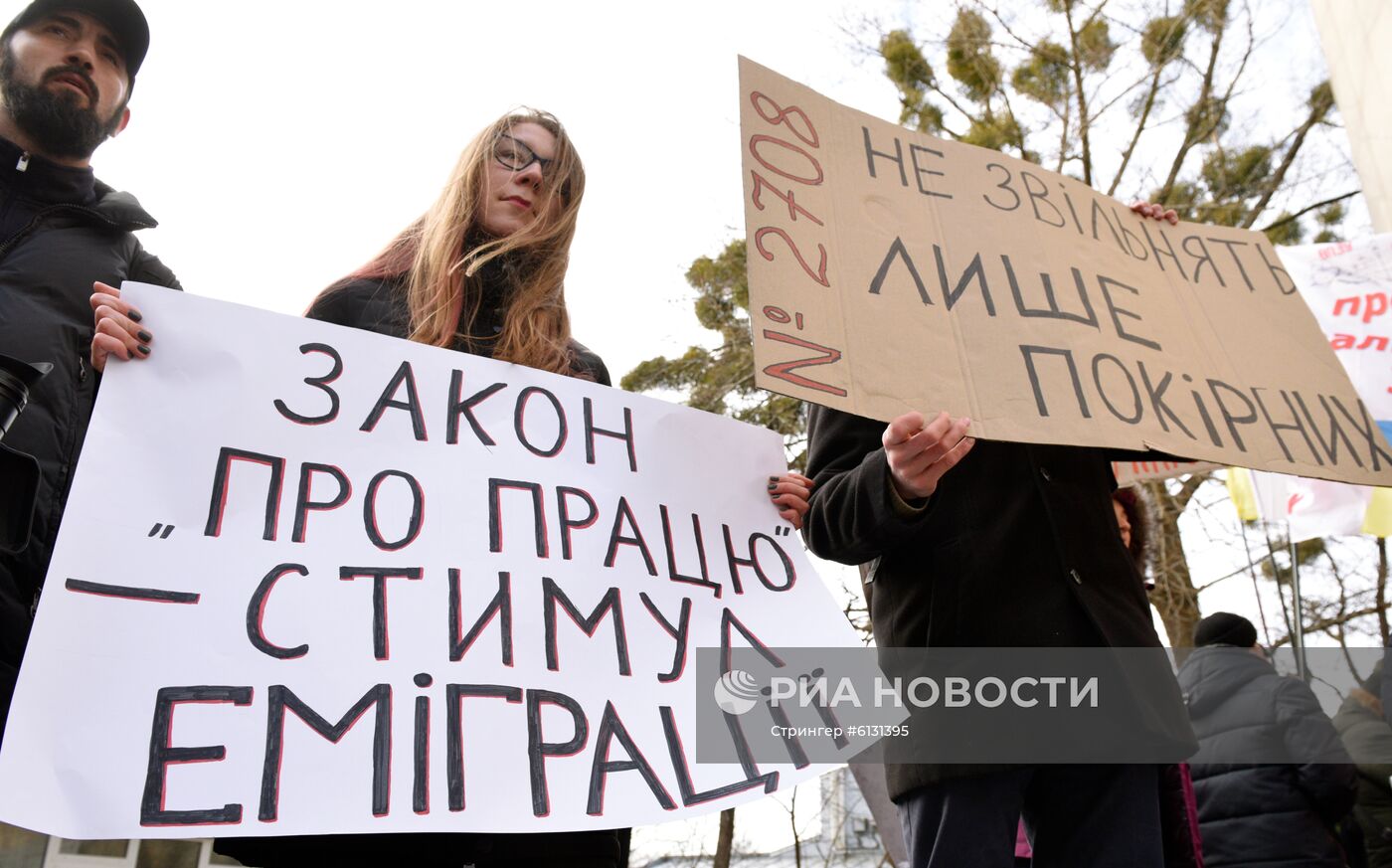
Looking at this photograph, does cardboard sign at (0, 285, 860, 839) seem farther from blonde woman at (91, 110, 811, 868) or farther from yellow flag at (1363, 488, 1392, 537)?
yellow flag at (1363, 488, 1392, 537)

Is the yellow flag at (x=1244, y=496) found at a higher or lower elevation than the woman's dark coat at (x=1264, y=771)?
higher

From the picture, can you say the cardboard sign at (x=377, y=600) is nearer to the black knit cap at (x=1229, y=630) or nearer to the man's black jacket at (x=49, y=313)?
the man's black jacket at (x=49, y=313)

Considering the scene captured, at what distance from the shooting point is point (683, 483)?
1.98 meters

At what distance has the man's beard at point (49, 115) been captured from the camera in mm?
1872

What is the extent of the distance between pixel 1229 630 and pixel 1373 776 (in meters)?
1.01

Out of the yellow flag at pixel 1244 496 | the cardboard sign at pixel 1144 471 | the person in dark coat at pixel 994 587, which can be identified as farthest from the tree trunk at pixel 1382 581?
the person in dark coat at pixel 994 587

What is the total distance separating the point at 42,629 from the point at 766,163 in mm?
1346

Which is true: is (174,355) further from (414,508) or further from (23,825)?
(23,825)

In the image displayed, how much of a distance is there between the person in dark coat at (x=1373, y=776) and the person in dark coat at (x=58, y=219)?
468cm

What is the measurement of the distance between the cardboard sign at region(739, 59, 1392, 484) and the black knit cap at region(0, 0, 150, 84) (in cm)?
114

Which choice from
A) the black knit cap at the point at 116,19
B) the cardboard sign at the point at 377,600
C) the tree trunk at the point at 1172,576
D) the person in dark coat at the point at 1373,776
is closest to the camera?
the cardboard sign at the point at 377,600

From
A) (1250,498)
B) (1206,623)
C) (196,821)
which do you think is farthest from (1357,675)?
(196,821)

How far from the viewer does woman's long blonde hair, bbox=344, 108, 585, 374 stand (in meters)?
1.99

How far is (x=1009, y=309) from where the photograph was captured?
203cm
